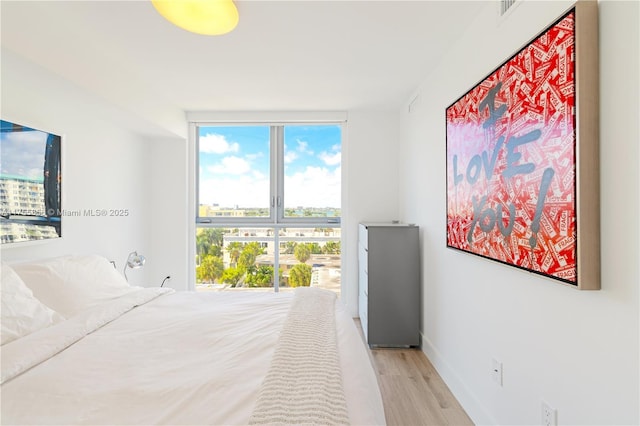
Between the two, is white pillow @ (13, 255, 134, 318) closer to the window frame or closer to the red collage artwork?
the window frame

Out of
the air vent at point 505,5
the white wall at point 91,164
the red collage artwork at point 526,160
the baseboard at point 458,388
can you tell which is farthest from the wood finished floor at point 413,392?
the white wall at point 91,164

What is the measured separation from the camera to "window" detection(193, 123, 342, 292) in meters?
4.07

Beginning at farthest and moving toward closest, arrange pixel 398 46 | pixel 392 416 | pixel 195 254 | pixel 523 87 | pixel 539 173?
pixel 195 254
pixel 398 46
pixel 392 416
pixel 523 87
pixel 539 173

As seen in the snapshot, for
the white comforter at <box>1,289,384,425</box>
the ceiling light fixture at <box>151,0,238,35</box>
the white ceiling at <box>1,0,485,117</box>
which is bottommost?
the white comforter at <box>1,289,384,425</box>

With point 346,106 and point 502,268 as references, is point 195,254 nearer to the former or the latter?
point 346,106

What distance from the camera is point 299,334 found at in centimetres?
150

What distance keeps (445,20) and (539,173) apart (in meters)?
1.27

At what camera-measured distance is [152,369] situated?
1.24m

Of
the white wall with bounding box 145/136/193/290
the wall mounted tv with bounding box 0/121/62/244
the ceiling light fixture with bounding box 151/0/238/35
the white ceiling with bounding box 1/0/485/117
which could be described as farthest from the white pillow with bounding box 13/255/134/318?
the white wall with bounding box 145/136/193/290

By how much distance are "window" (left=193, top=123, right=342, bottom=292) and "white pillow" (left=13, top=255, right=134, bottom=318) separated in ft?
6.33

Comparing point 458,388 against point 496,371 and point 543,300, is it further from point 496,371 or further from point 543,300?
point 543,300

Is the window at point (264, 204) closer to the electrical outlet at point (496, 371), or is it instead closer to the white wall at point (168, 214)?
the white wall at point (168, 214)

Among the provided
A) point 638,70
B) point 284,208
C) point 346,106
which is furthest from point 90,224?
point 638,70

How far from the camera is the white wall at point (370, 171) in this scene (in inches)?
150
